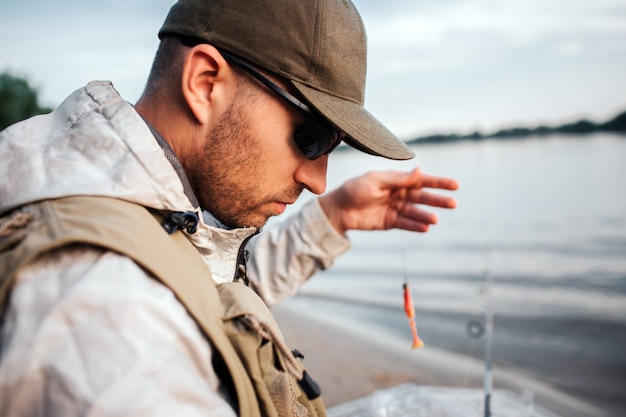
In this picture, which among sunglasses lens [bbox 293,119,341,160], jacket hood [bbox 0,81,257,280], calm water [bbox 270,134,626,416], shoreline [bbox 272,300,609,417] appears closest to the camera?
jacket hood [bbox 0,81,257,280]

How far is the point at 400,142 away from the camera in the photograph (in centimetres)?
201

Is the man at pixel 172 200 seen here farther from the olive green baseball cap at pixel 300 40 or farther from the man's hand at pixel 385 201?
the man's hand at pixel 385 201

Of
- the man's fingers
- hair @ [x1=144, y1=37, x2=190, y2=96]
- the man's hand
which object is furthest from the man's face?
the man's fingers

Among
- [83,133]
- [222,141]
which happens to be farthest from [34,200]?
[222,141]

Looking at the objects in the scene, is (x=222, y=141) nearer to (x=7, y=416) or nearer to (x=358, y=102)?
(x=358, y=102)

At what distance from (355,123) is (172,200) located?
0.76 metres

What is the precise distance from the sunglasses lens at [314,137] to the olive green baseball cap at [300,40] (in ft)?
0.26

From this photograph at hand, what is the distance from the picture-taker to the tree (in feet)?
101

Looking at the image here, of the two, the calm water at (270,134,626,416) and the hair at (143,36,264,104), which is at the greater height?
the hair at (143,36,264,104)

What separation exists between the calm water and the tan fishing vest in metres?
1.69

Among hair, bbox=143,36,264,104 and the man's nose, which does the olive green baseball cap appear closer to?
hair, bbox=143,36,264,104

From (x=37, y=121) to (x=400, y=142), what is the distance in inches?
52.2

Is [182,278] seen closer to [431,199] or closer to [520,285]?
[431,199]

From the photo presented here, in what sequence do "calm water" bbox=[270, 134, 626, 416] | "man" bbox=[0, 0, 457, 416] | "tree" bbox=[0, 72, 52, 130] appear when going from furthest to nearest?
"tree" bbox=[0, 72, 52, 130], "calm water" bbox=[270, 134, 626, 416], "man" bbox=[0, 0, 457, 416]
